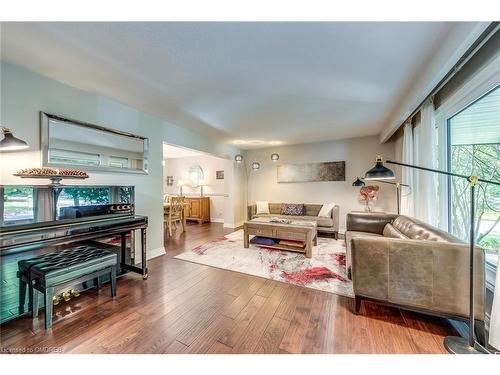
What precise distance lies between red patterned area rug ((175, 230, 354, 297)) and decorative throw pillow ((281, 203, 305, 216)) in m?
1.14

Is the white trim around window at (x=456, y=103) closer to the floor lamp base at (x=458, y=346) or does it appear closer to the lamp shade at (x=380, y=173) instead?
the lamp shade at (x=380, y=173)

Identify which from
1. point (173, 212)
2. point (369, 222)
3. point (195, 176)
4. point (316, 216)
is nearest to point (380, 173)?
point (369, 222)

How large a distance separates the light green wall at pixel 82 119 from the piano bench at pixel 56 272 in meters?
0.86

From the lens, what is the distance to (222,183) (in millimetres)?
6715

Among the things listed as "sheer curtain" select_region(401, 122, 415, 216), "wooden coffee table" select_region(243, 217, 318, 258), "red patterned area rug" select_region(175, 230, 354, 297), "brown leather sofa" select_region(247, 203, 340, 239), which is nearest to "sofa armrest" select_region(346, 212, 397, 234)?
"sheer curtain" select_region(401, 122, 415, 216)

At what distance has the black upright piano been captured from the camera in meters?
1.69

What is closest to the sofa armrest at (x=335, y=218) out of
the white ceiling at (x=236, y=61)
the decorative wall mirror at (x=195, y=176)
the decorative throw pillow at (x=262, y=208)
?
the decorative throw pillow at (x=262, y=208)

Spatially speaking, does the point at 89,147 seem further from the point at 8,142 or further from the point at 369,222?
the point at 369,222

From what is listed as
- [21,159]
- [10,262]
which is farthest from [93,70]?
[10,262]

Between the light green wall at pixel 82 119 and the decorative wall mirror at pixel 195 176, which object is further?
the decorative wall mirror at pixel 195 176

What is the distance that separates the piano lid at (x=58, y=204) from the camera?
1747 mm

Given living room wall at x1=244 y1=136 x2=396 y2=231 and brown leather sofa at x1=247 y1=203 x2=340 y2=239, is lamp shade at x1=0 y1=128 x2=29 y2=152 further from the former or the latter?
living room wall at x1=244 y1=136 x2=396 y2=231
